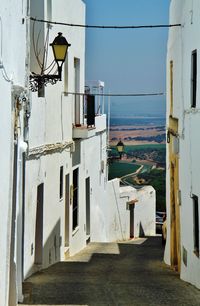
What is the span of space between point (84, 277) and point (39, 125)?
3430 mm

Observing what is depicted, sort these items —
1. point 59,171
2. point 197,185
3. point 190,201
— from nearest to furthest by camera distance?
point 197,185
point 190,201
point 59,171

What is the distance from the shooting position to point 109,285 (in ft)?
39.3

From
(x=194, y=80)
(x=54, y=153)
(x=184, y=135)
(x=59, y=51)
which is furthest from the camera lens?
(x=54, y=153)

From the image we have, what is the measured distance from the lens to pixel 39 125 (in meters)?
13.8

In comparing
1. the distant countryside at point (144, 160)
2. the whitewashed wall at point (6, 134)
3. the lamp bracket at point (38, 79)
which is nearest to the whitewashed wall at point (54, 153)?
the lamp bracket at point (38, 79)

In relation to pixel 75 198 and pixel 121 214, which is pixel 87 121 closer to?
pixel 75 198

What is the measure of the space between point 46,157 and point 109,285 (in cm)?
407

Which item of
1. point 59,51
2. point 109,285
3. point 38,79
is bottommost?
point 109,285

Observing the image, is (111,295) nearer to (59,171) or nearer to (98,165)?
(59,171)

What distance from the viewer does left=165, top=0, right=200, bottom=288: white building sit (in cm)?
1246

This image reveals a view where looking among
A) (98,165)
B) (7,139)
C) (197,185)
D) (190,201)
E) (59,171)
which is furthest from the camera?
(98,165)

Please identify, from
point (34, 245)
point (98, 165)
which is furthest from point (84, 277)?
point (98, 165)

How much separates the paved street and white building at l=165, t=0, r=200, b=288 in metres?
0.64

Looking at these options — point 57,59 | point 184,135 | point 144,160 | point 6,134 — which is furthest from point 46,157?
point 144,160
